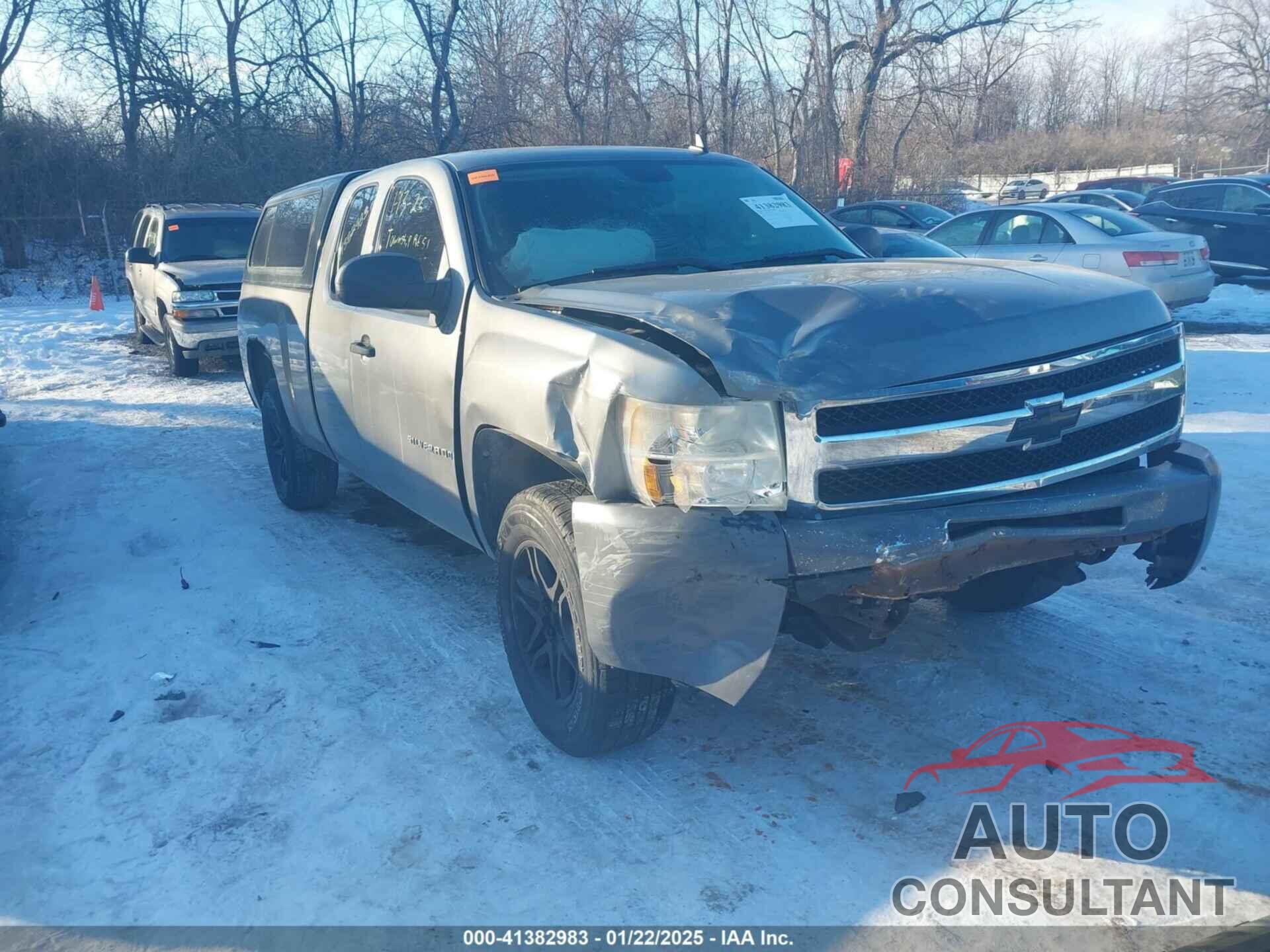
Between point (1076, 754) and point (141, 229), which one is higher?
point (141, 229)

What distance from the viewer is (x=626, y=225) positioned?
4.17 m

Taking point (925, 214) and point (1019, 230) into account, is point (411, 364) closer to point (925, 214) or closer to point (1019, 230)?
point (1019, 230)

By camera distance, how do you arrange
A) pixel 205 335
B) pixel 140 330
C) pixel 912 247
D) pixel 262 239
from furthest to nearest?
pixel 140 330 < pixel 205 335 < pixel 912 247 < pixel 262 239

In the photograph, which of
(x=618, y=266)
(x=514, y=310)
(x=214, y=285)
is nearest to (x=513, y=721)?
(x=514, y=310)

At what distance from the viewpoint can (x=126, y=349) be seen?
Result: 1444 centimetres

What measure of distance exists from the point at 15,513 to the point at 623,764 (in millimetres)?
5203

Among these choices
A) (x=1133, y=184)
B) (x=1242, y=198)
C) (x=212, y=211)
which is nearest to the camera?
(x=212, y=211)

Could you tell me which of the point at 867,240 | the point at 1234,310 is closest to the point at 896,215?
the point at 1234,310

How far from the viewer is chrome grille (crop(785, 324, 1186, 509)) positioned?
276 cm

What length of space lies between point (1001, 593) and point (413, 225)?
2993 mm

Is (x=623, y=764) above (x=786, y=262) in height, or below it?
below

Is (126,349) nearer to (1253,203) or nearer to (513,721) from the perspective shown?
(513,721)

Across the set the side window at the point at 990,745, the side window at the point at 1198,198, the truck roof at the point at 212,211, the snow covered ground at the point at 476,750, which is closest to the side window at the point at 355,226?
the snow covered ground at the point at 476,750

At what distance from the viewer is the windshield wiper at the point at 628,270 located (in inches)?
153
